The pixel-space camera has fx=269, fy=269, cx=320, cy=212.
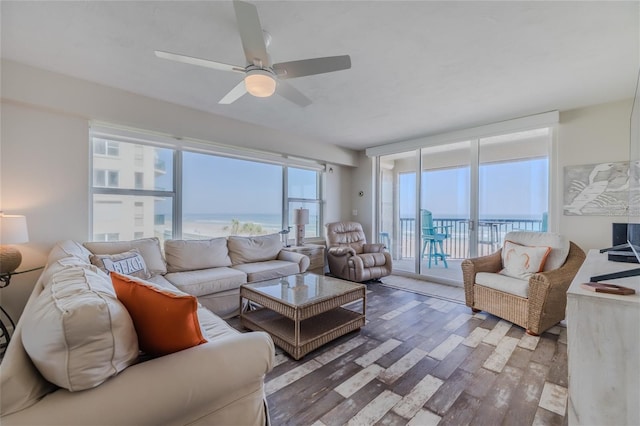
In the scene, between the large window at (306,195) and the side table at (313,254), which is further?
the large window at (306,195)

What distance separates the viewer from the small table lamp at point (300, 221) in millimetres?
4449

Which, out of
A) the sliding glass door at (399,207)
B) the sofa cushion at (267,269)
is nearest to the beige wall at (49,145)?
the sofa cushion at (267,269)

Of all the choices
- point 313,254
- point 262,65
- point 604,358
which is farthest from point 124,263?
point 604,358

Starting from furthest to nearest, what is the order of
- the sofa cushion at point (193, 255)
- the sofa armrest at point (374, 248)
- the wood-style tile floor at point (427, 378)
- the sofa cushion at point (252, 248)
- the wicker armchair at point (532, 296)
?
the sofa armrest at point (374, 248)
the sofa cushion at point (252, 248)
the sofa cushion at point (193, 255)
the wicker armchair at point (532, 296)
the wood-style tile floor at point (427, 378)

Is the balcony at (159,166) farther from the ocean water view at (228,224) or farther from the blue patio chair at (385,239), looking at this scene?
the blue patio chair at (385,239)

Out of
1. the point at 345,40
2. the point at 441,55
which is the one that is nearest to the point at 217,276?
the point at 345,40

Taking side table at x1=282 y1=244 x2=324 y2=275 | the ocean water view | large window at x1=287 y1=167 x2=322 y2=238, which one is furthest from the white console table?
large window at x1=287 y1=167 x2=322 y2=238

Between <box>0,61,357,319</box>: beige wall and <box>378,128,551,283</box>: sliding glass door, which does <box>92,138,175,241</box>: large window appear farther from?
<box>378,128,551,283</box>: sliding glass door

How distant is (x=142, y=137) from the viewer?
129 inches

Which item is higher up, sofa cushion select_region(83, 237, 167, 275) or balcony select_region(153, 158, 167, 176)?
balcony select_region(153, 158, 167, 176)

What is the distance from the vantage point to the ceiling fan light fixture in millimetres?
1812

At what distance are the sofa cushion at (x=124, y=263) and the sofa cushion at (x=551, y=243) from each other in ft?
13.5

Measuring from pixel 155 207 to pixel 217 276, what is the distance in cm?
138

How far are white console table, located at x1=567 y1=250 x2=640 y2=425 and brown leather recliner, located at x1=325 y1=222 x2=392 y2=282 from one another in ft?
9.49
